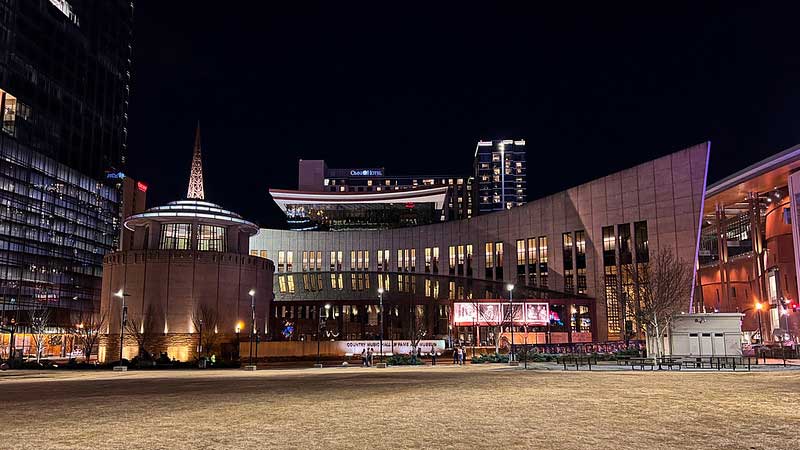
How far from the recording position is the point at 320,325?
76.9m

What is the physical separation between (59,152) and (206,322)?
87.7 m

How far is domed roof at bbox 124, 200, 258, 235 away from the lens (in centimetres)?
7350

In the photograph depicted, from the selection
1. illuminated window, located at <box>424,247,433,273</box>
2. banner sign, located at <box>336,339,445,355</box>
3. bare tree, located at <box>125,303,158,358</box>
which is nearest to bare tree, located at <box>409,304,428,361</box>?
banner sign, located at <box>336,339,445,355</box>

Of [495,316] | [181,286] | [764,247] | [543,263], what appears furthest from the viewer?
[543,263]

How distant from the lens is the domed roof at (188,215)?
73.5 meters

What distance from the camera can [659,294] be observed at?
160 feet

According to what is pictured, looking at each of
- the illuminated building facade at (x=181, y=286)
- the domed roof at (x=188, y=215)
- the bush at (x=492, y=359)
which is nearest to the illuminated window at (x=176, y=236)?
the illuminated building facade at (x=181, y=286)

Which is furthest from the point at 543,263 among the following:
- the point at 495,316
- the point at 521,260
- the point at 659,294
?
the point at 659,294

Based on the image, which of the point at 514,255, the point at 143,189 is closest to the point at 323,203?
the point at 514,255

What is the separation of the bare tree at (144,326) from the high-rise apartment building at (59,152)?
46.2 meters

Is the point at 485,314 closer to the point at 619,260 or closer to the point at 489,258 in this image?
the point at 619,260

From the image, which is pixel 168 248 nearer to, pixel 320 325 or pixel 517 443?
pixel 320 325

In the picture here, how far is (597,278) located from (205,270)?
47.4 meters

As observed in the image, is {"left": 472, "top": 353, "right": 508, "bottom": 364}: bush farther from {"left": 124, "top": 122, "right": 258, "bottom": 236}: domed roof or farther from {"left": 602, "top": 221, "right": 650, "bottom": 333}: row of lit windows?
{"left": 124, "top": 122, "right": 258, "bottom": 236}: domed roof
